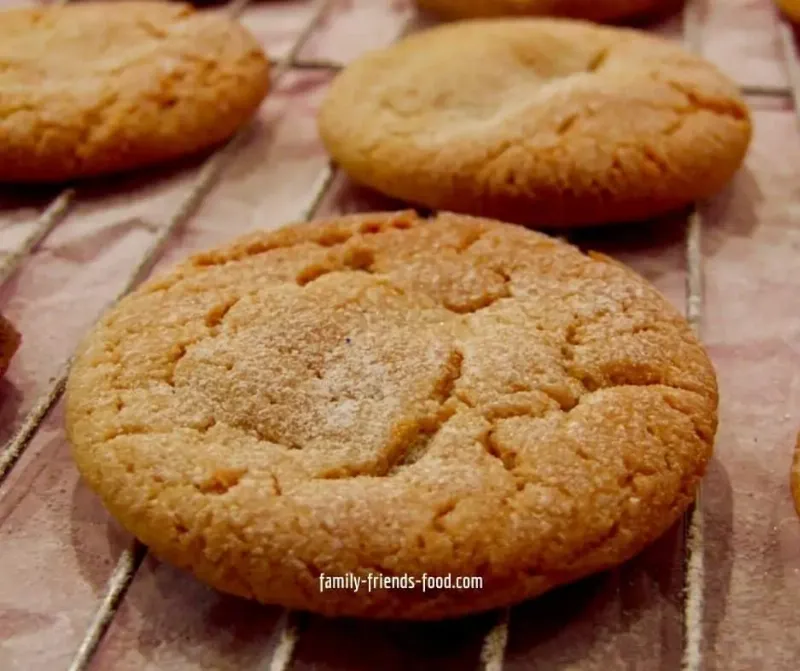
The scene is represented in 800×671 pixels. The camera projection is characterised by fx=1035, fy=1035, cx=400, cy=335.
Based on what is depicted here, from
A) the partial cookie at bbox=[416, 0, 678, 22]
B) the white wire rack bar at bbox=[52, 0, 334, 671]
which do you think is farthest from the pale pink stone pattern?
the partial cookie at bbox=[416, 0, 678, 22]

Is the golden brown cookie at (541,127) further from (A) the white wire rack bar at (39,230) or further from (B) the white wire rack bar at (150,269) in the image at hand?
(A) the white wire rack bar at (39,230)

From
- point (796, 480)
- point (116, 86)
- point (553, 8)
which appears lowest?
point (796, 480)

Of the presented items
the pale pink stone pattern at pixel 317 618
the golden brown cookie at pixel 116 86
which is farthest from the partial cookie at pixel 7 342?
the golden brown cookie at pixel 116 86

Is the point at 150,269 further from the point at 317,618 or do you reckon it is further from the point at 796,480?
the point at 796,480

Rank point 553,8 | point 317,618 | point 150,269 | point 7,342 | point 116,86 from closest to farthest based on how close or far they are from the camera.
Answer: point 317,618, point 7,342, point 150,269, point 116,86, point 553,8

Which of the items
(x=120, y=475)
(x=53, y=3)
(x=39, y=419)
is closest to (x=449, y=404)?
(x=120, y=475)

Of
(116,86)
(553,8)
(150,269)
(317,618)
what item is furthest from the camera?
(553,8)

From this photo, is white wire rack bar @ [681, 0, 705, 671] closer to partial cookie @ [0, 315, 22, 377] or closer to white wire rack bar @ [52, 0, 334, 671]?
white wire rack bar @ [52, 0, 334, 671]

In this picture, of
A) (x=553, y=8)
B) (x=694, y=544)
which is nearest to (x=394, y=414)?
(x=694, y=544)
